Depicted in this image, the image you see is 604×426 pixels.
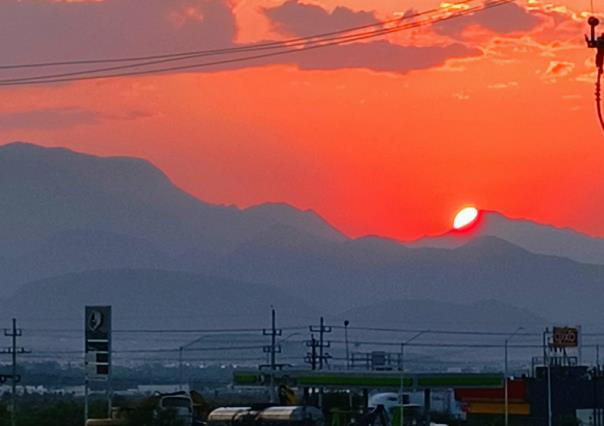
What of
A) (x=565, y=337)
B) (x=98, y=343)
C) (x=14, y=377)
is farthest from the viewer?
(x=565, y=337)

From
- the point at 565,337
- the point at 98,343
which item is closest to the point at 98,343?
the point at 98,343

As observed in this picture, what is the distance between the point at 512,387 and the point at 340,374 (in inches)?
1292

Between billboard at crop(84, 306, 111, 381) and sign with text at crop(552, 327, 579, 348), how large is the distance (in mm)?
59263

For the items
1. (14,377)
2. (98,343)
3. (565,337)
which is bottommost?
(98,343)

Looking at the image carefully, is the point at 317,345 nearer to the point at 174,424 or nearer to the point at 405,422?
the point at 405,422

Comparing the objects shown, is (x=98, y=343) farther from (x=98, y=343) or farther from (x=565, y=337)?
(x=565, y=337)

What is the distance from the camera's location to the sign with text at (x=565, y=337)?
391 feet

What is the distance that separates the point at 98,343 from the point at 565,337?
60.3 m

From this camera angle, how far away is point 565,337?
11931 cm

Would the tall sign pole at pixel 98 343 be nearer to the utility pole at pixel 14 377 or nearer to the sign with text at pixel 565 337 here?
the utility pole at pixel 14 377

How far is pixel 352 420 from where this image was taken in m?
86.2

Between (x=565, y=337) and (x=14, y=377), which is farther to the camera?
(x=565, y=337)

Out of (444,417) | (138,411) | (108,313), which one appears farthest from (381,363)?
(108,313)

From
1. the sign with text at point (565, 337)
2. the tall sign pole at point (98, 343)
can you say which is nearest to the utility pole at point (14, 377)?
the tall sign pole at point (98, 343)
